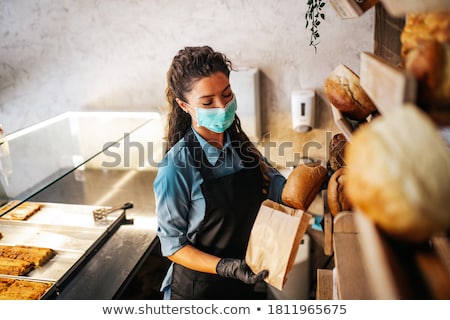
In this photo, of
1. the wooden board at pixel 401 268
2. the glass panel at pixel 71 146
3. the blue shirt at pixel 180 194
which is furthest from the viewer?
the glass panel at pixel 71 146

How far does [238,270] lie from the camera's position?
127cm

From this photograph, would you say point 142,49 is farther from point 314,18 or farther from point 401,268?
point 401,268

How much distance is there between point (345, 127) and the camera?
860mm

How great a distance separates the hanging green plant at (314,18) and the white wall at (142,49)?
2 centimetres

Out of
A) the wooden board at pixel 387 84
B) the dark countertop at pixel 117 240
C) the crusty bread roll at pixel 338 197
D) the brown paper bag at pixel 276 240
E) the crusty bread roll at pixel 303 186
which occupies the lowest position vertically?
the dark countertop at pixel 117 240

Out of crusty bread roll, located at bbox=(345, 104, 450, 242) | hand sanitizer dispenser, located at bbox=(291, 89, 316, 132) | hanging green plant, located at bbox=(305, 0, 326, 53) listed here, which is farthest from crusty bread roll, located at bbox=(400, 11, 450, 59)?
hand sanitizer dispenser, located at bbox=(291, 89, 316, 132)

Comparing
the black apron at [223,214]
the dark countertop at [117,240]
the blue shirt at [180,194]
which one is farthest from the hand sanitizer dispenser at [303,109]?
the dark countertop at [117,240]

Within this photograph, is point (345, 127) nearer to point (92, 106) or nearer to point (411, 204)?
point (411, 204)

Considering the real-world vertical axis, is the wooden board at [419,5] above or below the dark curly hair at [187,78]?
above

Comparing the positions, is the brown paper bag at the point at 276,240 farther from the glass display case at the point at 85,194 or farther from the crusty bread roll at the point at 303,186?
the glass display case at the point at 85,194

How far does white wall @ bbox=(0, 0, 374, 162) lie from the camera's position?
1.50 m

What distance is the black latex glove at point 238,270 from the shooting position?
122 cm

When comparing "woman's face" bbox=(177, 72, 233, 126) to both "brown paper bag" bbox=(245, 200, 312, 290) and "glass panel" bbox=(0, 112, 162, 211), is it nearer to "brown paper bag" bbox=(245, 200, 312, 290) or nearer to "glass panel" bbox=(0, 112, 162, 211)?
"brown paper bag" bbox=(245, 200, 312, 290)
